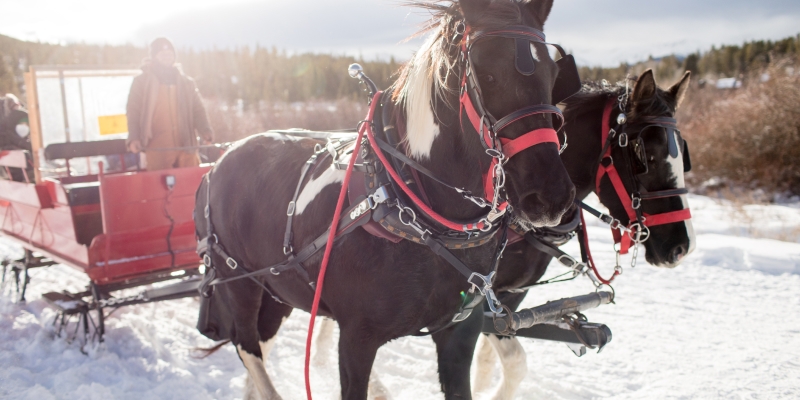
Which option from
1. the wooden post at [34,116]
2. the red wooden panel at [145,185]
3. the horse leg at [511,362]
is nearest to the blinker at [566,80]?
the horse leg at [511,362]

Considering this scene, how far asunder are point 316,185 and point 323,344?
7.09 ft

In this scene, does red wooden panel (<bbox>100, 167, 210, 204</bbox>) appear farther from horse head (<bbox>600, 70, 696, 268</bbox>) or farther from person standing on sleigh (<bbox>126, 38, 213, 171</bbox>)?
horse head (<bbox>600, 70, 696, 268</bbox>)

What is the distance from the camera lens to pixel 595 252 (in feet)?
21.4

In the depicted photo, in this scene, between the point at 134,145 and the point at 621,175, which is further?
the point at 134,145

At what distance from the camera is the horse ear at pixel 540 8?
1634 millimetres

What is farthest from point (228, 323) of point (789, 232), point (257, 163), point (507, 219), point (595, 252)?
point (789, 232)

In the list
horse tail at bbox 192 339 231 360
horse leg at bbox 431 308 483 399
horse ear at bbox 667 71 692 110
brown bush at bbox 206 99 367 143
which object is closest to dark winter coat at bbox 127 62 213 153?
horse tail at bbox 192 339 231 360

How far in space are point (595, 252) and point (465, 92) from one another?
5.69 meters

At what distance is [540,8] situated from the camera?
167cm

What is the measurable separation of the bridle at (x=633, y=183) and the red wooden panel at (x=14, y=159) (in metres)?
4.96

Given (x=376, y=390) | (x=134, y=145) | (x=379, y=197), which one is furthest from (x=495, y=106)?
(x=134, y=145)

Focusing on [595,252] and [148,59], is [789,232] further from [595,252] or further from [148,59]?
[148,59]

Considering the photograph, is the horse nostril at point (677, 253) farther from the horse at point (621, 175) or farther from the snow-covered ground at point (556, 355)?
the snow-covered ground at point (556, 355)

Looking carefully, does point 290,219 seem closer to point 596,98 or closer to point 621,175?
point 621,175
